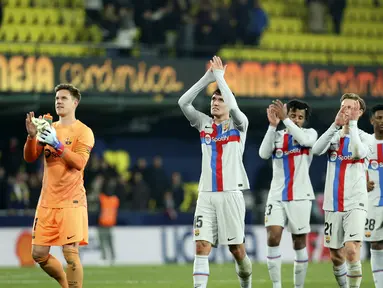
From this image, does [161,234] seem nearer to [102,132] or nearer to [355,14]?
[102,132]

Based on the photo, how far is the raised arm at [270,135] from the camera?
11.5 metres

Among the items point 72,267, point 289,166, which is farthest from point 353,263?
point 72,267

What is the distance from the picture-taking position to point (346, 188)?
11.0 metres

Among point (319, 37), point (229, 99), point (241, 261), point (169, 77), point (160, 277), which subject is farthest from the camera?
point (319, 37)

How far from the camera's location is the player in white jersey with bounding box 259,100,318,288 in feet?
37.8

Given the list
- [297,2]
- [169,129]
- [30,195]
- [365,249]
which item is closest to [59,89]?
[30,195]

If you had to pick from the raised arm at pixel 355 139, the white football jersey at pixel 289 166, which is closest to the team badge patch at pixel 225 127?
the white football jersey at pixel 289 166

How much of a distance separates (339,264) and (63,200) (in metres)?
3.38

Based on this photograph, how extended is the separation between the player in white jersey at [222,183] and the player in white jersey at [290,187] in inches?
37.3

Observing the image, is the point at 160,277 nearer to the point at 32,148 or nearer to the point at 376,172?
the point at 376,172

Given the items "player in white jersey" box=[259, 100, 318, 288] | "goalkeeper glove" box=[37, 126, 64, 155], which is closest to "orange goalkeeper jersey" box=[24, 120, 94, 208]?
"goalkeeper glove" box=[37, 126, 64, 155]

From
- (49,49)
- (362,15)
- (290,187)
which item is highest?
Result: (362,15)

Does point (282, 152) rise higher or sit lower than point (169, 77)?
lower

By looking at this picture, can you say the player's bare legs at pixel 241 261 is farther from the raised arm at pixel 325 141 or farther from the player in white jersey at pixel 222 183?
the raised arm at pixel 325 141
